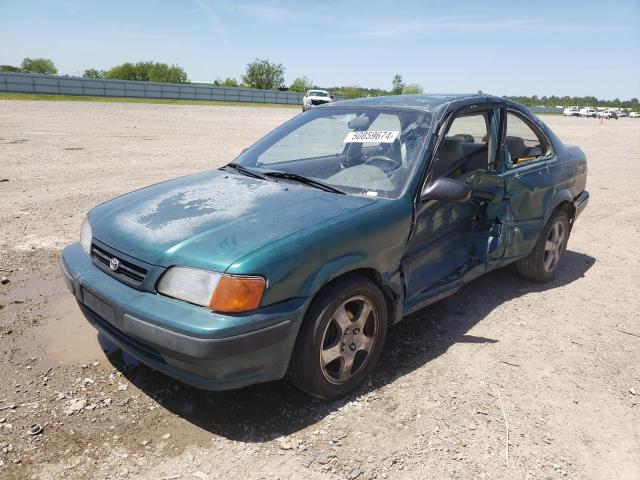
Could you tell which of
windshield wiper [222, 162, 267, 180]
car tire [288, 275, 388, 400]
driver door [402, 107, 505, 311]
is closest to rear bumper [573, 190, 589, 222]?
driver door [402, 107, 505, 311]

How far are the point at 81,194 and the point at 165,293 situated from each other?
543 centimetres

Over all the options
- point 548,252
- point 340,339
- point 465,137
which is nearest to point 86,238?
point 340,339

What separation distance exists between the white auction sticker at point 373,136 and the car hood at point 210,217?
0.66 meters

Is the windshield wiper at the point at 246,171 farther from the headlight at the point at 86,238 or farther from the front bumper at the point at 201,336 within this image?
the front bumper at the point at 201,336

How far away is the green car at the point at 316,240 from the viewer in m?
2.38

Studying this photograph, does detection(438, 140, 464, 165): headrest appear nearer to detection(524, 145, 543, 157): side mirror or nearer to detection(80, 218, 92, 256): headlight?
detection(524, 145, 543, 157): side mirror

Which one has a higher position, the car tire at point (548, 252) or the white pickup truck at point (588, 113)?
the white pickup truck at point (588, 113)

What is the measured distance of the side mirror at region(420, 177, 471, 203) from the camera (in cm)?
305

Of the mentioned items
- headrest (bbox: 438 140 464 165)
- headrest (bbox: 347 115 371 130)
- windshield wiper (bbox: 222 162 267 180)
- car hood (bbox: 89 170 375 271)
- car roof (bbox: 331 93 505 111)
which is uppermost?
car roof (bbox: 331 93 505 111)

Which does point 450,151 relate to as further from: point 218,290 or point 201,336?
point 201,336

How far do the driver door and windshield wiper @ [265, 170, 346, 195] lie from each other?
1.81 feet

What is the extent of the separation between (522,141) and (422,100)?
4.20ft

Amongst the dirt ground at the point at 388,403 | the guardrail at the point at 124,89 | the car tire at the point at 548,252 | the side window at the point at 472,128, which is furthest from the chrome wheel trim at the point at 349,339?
the guardrail at the point at 124,89

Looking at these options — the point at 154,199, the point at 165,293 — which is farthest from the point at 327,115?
the point at 165,293
